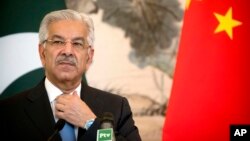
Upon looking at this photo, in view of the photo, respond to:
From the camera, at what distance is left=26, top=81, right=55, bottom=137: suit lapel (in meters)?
1.80

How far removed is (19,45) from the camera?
9.66ft

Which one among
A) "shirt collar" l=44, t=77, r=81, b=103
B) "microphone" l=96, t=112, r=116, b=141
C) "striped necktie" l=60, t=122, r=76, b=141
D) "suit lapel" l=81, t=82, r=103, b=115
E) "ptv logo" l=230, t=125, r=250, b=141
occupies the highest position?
"shirt collar" l=44, t=77, r=81, b=103

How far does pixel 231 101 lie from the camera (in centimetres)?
299

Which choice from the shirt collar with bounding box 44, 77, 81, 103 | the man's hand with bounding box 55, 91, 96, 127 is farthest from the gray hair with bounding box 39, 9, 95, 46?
the man's hand with bounding box 55, 91, 96, 127

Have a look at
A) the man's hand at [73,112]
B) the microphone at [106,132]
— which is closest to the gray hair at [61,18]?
the man's hand at [73,112]

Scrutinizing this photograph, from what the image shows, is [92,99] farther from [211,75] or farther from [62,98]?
[211,75]

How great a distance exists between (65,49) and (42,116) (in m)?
0.35

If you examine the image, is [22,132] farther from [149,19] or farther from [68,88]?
[149,19]

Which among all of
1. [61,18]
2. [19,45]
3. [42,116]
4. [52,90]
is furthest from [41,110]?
[19,45]

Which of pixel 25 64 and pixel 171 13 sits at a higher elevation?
pixel 171 13

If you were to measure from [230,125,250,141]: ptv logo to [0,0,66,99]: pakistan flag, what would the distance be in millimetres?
1548

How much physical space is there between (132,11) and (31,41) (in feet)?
2.73

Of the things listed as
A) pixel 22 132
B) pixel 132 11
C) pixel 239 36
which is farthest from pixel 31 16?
pixel 239 36

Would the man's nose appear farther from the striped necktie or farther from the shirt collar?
the striped necktie
